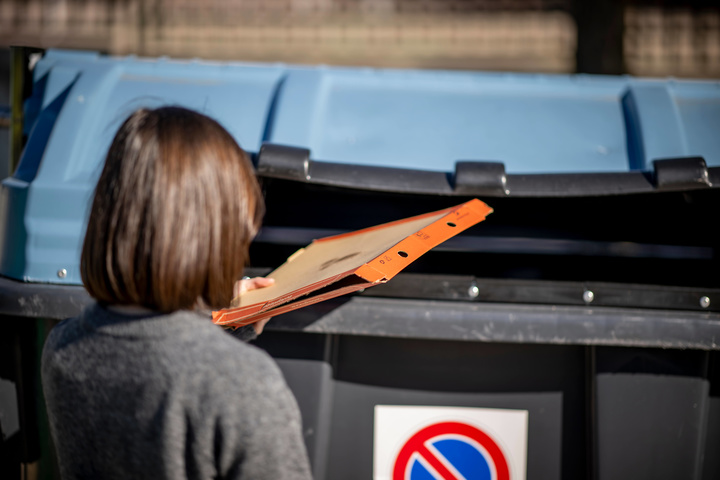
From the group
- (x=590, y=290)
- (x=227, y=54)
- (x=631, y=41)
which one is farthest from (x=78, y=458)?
(x=631, y=41)

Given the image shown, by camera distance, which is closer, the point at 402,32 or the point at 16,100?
the point at 16,100

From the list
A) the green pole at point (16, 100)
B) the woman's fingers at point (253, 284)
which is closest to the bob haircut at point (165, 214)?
the woman's fingers at point (253, 284)

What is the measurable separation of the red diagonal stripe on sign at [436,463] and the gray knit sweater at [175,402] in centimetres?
62

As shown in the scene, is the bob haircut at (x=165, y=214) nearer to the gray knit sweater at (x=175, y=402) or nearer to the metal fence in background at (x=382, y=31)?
the gray knit sweater at (x=175, y=402)

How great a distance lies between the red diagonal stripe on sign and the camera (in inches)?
54.0

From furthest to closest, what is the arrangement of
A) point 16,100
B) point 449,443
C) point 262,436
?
1. point 16,100
2. point 449,443
3. point 262,436

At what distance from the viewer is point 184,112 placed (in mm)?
878

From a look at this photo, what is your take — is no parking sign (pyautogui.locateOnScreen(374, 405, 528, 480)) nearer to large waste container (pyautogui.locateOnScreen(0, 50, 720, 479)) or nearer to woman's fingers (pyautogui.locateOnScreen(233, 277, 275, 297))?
large waste container (pyautogui.locateOnScreen(0, 50, 720, 479))

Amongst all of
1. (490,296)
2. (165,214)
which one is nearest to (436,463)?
(490,296)

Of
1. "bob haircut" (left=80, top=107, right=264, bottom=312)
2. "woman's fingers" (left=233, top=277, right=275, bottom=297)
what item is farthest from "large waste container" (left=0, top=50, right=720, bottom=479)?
"bob haircut" (left=80, top=107, right=264, bottom=312)

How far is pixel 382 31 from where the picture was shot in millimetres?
5402

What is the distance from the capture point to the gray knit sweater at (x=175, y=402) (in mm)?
791

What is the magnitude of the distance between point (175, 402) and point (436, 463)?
796mm

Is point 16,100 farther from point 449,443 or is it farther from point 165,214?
point 449,443
